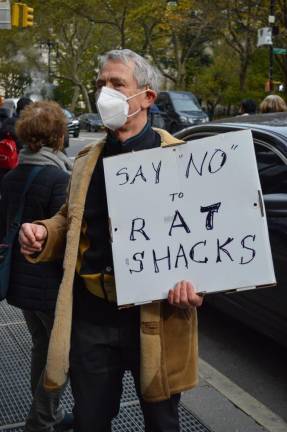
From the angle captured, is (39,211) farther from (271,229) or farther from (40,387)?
(271,229)

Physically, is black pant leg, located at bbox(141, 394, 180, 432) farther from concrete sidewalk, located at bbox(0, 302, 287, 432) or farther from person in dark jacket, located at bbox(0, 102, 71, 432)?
concrete sidewalk, located at bbox(0, 302, 287, 432)

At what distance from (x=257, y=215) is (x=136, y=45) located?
44.1 meters

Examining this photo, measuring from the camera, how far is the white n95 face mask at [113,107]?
233 cm

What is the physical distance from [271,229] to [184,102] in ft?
71.5

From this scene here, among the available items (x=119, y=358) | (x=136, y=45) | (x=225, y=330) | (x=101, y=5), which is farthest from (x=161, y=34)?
(x=119, y=358)

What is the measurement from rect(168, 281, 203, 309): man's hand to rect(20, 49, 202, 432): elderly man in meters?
0.12

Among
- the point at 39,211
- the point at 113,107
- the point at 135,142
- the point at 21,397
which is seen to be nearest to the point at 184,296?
the point at 135,142

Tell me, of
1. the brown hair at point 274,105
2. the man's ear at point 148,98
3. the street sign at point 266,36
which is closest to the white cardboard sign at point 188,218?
the man's ear at point 148,98

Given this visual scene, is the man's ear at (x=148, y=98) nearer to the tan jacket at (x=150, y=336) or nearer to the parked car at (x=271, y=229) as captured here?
the tan jacket at (x=150, y=336)

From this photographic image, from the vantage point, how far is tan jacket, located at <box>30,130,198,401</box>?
2.34 m

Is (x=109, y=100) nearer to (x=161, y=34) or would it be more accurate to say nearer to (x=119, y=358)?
(x=119, y=358)

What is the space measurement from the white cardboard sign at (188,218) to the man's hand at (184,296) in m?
0.03

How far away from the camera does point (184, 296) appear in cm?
219

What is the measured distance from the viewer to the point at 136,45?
4484cm
